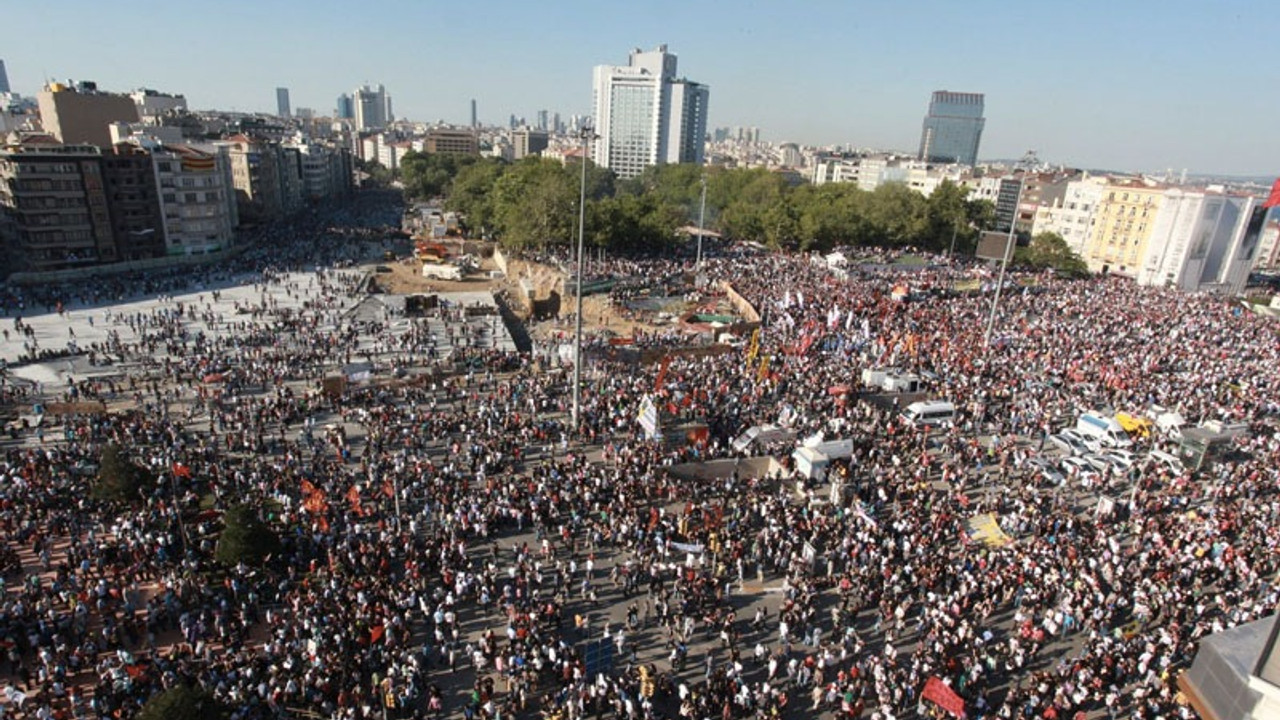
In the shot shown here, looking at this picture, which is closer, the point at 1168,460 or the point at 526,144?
the point at 1168,460

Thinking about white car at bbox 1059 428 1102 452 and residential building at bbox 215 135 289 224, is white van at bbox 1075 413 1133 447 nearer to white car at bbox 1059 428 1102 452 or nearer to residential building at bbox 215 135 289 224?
white car at bbox 1059 428 1102 452

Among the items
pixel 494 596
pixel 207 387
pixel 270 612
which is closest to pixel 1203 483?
pixel 494 596

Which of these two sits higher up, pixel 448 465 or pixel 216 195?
pixel 216 195

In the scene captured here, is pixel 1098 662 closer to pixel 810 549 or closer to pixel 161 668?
pixel 810 549

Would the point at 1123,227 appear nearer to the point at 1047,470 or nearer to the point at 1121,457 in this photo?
the point at 1121,457

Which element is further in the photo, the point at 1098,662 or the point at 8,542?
the point at 8,542

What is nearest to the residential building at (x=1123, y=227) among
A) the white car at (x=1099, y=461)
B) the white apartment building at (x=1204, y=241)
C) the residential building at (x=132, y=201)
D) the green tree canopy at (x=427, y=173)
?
the white apartment building at (x=1204, y=241)

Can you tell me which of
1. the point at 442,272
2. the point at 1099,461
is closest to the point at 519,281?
the point at 442,272
